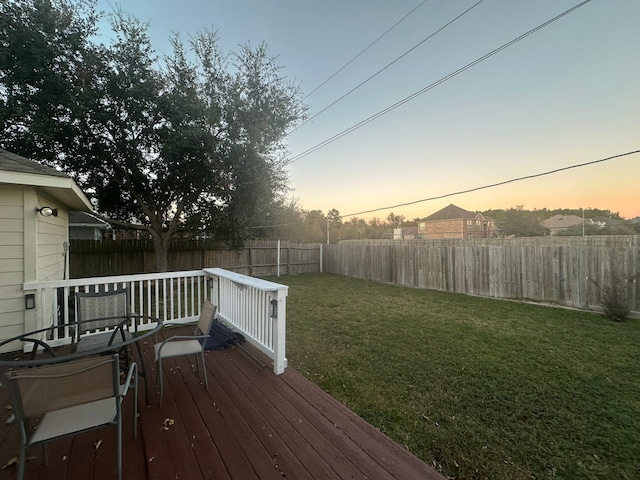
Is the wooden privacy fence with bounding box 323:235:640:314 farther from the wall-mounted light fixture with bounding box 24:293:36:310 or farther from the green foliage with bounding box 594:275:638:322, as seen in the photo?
the wall-mounted light fixture with bounding box 24:293:36:310

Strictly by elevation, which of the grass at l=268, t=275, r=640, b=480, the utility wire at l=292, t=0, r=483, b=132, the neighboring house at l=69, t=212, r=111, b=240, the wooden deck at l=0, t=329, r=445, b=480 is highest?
the utility wire at l=292, t=0, r=483, b=132

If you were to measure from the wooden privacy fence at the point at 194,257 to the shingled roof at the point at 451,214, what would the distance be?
2175 centimetres

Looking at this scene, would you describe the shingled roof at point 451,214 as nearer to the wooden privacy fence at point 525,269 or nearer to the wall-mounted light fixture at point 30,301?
the wooden privacy fence at point 525,269

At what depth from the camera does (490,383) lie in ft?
9.96

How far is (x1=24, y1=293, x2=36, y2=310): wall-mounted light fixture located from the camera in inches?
131

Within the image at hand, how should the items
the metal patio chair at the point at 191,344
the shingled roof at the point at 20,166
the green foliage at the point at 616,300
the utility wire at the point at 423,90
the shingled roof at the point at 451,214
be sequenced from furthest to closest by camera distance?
the shingled roof at the point at 451,214 < the utility wire at the point at 423,90 < the green foliage at the point at 616,300 < the shingled roof at the point at 20,166 < the metal patio chair at the point at 191,344

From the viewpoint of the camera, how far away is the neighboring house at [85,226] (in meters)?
9.70

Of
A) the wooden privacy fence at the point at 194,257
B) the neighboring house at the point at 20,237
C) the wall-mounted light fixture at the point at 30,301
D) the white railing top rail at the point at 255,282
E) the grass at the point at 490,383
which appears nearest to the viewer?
the grass at the point at 490,383

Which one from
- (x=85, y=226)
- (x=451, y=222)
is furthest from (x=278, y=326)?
(x=451, y=222)

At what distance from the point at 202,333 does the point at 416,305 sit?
5524mm

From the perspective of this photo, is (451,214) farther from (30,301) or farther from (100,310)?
(30,301)

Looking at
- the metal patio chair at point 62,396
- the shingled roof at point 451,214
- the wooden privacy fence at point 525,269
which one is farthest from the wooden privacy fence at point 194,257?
the shingled roof at point 451,214

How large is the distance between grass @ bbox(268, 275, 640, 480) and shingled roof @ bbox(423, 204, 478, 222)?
84.9ft

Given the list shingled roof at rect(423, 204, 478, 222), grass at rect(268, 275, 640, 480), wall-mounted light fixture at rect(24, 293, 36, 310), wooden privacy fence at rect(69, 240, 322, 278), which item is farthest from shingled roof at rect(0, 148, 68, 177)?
shingled roof at rect(423, 204, 478, 222)
